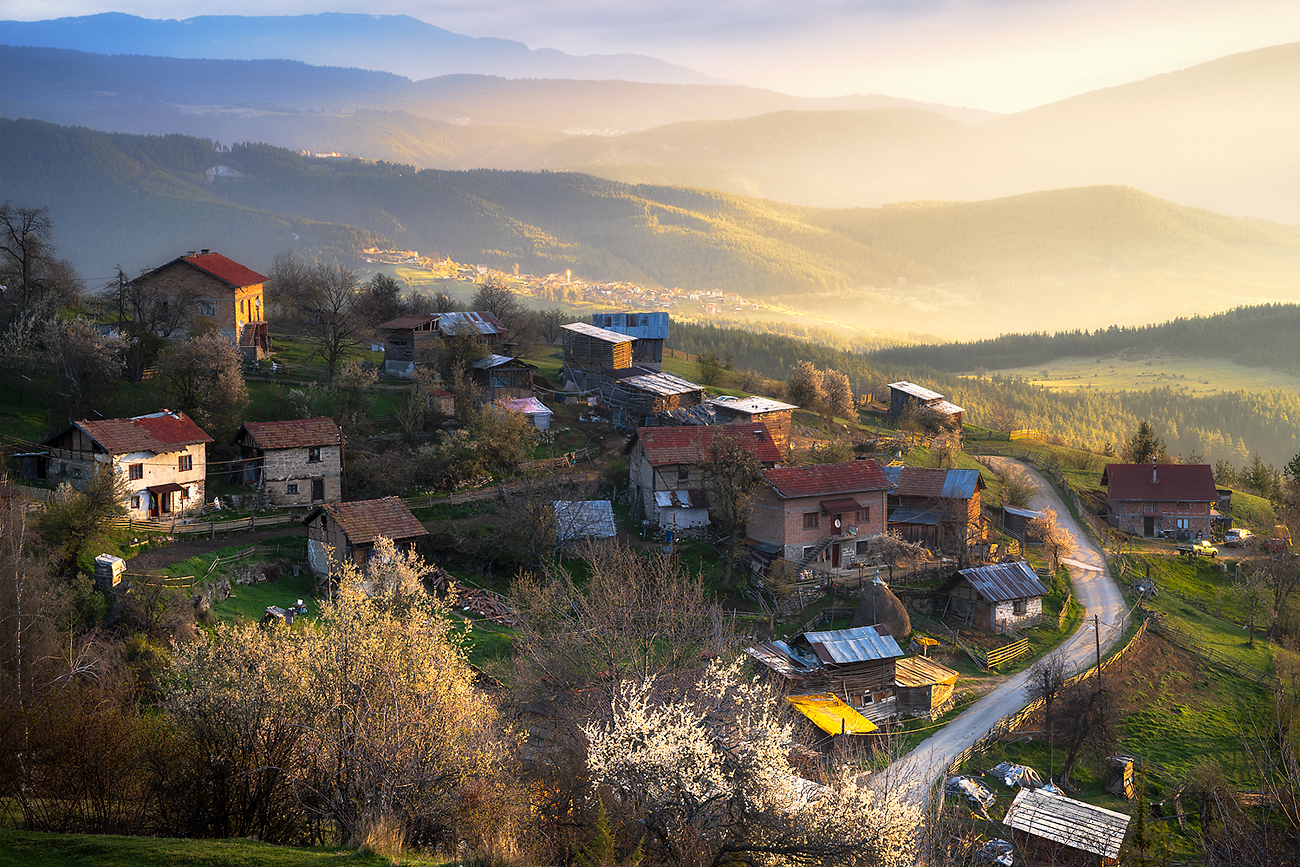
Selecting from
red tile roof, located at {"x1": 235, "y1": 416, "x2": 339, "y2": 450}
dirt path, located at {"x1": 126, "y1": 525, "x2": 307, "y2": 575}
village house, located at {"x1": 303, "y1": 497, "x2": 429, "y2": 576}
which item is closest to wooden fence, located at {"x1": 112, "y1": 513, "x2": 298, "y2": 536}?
dirt path, located at {"x1": 126, "y1": 525, "x2": 307, "y2": 575}

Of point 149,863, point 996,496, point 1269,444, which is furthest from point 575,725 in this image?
point 1269,444

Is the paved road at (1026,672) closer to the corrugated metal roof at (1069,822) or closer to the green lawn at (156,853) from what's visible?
the corrugated metal roof at (1069,822)

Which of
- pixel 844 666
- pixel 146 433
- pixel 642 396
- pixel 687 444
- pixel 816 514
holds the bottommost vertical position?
pixel 844 666

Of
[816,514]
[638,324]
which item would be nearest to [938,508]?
[816,514]

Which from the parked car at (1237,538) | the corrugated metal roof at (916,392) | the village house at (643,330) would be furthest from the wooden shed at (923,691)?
the corrugated metal roof at (916,392)

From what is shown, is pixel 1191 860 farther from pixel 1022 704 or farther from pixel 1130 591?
pixel 1130 591

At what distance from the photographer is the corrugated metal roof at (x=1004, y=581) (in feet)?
155

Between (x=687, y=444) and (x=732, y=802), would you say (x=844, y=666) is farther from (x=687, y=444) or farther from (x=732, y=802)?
(x=732, y=802)

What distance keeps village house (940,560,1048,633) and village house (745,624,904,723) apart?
10014 millimetres

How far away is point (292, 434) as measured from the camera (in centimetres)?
5088

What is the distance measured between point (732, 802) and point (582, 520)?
103ft

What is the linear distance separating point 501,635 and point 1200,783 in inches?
1127

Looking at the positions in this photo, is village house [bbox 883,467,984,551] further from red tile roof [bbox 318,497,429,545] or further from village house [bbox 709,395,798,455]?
red tile roof [bbox 318,497,429,545]

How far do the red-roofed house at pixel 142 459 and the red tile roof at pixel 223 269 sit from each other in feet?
76.7
